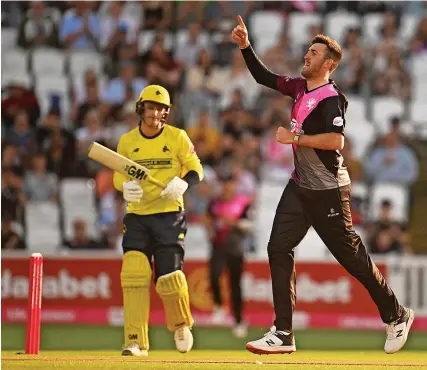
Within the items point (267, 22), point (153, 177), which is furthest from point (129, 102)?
point (153, 177)

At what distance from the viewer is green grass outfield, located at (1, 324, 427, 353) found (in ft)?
43.9

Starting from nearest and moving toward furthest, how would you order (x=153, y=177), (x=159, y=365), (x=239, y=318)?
(x=159, y=365) → (x=153, y=177) → (x=239, y=318)

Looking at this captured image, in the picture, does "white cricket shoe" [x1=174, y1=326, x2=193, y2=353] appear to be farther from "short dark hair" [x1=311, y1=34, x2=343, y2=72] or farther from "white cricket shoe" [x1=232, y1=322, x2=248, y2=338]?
"white cricket shoe" [x1=232, y1=322, x2=248, y2=338]

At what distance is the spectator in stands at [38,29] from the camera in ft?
68.2

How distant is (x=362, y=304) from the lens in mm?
15938

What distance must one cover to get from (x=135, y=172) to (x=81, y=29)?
38.0ft

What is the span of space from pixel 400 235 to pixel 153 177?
7555 millimetres

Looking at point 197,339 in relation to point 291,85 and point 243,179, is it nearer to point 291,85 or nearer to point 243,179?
point 243,179

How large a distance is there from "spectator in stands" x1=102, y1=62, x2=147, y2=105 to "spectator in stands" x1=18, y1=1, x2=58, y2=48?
5.57 ft

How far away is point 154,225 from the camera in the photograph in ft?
31.9

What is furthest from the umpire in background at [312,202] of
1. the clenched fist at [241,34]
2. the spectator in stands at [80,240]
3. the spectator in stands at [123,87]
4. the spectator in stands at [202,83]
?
the spectator in stands at [123,87]

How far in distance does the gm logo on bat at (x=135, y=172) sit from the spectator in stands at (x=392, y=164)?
9155 millimetres

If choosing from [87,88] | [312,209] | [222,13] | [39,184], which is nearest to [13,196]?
[39,184]

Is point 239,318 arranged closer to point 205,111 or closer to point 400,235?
point 400,235
